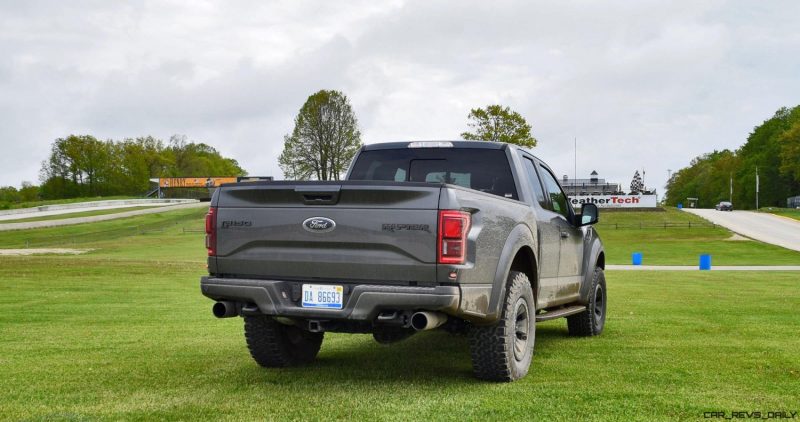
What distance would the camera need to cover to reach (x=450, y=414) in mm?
5277

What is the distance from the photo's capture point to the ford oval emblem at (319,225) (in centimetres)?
596

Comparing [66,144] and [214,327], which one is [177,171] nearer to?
[66,144]

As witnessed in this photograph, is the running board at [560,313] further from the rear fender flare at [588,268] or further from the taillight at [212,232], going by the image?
the taillight at [212,232]

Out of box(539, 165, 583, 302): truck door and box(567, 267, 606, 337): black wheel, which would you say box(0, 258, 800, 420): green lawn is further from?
box(539, 165, 583, 302): truck door

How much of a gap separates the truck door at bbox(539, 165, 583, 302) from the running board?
0.11 meters

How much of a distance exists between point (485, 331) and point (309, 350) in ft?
6.53

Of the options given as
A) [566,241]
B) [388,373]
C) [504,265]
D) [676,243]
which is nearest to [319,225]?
[504,265]

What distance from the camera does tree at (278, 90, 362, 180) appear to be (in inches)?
3105

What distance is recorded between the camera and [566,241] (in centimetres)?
850

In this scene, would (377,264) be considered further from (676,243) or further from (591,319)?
(676,243)

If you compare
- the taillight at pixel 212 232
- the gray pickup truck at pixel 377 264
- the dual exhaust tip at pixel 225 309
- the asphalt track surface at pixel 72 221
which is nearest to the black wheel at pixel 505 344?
the gray pickup truck at pixel 377 264

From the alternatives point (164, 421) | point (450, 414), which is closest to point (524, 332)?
point (450, 414)

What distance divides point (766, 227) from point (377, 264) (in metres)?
67.9

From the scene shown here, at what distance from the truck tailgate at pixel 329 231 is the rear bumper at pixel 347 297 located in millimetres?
87
